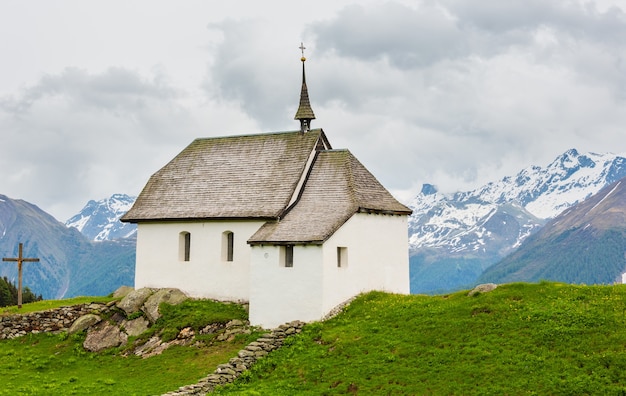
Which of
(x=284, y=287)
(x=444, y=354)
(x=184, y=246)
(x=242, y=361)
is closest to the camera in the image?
(x=444, y=354)

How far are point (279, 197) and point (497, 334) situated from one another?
55.7ft

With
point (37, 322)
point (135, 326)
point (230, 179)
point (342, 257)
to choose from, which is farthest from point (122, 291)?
point (342, 257)

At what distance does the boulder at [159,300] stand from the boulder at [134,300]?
49 cm

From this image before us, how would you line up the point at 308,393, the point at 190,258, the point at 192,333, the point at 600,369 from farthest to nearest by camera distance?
the point at 190,258
the point at 192,333
the point at 308,393
the point at 600,369

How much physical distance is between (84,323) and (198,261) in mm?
7707

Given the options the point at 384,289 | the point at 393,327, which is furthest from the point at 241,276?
the point at 393,327

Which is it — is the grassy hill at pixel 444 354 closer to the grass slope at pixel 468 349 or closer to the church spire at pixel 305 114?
the grass slope at pixel 468 349

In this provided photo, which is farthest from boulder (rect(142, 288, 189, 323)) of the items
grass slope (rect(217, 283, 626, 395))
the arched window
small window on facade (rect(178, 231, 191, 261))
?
grass slope (rect(217, 283, 626, 395))

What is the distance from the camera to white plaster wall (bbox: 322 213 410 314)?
38.8m

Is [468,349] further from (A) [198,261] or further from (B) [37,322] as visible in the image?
(B) [37,322]

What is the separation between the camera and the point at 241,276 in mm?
43500

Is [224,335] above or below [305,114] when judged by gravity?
below

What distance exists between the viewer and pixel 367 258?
41625 millimetres

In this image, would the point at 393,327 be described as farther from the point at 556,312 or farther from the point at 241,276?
the point at 241,276
